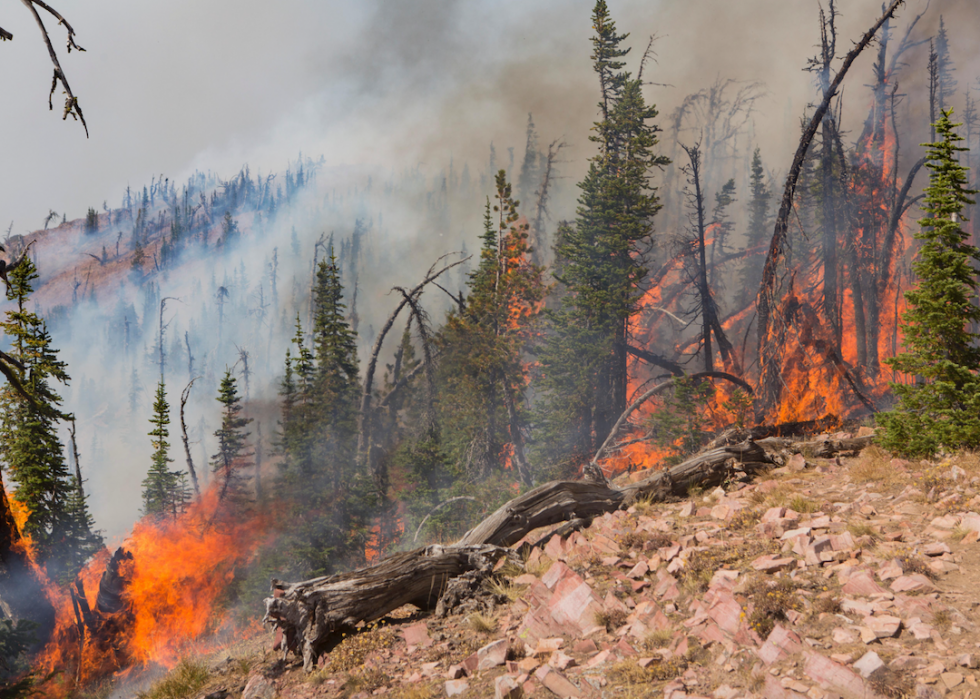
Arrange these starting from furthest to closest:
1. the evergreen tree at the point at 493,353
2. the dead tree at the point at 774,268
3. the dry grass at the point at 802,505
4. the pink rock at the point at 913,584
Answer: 1. the evergreen tree at the point at 493,353
2. the dead tree at the point at 774,268
3. the dry grass at the point at 802,505
4. the pink rock at the point at 913,584

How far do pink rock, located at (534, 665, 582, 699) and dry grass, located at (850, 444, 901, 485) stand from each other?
6.65m

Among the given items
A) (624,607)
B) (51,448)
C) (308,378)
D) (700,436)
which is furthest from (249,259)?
(624,607)

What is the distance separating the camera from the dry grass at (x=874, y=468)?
9023mm

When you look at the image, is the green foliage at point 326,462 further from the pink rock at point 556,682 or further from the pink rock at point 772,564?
the pink rock at point 772,564

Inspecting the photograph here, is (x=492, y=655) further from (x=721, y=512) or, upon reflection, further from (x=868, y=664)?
(x=721, y=512)

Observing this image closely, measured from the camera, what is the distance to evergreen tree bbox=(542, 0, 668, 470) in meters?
31.6

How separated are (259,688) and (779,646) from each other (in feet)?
20.6

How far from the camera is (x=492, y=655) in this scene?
639cm

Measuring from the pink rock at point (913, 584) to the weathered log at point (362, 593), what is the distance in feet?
17.7

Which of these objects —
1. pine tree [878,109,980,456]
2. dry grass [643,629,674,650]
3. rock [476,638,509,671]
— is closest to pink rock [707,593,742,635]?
dry grass [643,629,674,650]

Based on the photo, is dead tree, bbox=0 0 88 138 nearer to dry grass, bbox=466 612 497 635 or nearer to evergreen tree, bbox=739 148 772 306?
dry grass, bbox=466 612 497 635

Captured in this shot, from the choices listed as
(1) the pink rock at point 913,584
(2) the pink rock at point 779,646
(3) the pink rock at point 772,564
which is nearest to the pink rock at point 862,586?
(1) the pink rock at point 913,584

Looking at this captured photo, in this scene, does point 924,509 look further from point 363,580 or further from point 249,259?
point 249,259

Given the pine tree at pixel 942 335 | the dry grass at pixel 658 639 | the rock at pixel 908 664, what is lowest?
the dry grass at pixel 658 639
